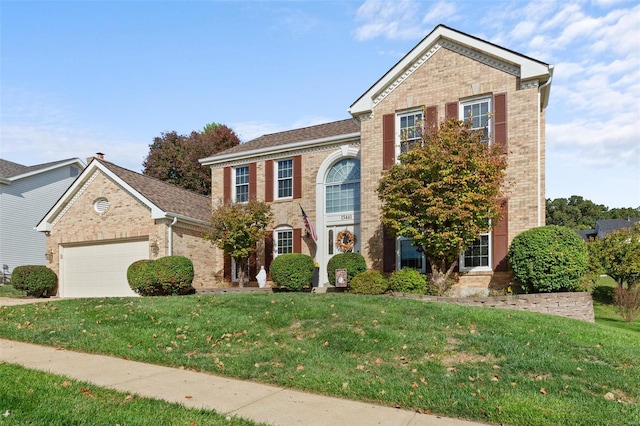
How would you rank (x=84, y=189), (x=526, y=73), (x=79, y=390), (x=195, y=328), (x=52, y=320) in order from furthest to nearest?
(x=84, y=189) → (x=526, y=73) → (x=52, y=320) → (x=195, y=328) → (x=79, y=390)

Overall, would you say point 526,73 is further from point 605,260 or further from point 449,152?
point 605,260

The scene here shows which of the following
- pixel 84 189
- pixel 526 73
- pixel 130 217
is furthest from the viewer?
pixel 84 189

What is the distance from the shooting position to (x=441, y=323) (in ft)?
28.1

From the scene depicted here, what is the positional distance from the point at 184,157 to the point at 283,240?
691 inches

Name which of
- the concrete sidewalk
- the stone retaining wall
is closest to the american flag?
the stone retaining wall

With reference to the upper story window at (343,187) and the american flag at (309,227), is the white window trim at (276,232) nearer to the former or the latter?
the american flag at (309,227)

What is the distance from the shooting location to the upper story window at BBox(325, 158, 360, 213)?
18.8 meters

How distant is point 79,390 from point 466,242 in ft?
35.9

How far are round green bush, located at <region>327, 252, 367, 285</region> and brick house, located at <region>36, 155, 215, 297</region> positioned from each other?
6556 millimetres

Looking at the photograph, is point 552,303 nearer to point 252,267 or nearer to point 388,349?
point 388,349

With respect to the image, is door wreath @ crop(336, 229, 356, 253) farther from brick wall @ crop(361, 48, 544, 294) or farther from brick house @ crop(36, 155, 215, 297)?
brick house @ crop(36, 155, 215, 297)

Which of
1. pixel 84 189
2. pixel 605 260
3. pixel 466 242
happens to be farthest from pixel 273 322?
pixel 605 260

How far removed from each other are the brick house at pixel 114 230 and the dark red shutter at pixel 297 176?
4.10m

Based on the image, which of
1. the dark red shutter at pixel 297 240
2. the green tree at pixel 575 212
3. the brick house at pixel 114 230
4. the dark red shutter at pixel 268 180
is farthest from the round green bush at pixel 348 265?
the green tree at pixel 575 212
